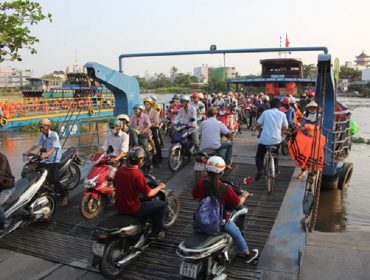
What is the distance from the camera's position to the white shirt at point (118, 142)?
21.9ft

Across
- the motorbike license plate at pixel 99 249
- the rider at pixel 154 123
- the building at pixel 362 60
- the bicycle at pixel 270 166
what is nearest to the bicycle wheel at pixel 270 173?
the bicycle at pixel 270 166

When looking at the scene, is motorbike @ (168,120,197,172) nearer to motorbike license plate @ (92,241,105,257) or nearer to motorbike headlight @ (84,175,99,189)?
motorbike headlight @ (84,175,99,189)

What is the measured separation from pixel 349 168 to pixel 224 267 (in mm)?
6115

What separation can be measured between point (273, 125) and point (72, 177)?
3772mm

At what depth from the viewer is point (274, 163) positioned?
6.91 metres

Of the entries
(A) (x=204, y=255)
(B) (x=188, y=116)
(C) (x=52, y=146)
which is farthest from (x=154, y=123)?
(A) (x=204, y=255)

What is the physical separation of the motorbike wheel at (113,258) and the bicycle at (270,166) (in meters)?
3.02

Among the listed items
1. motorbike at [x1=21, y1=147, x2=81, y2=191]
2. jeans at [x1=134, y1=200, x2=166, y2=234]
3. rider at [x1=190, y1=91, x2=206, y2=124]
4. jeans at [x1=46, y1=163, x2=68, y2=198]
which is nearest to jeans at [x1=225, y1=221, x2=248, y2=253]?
jeans at [x1=134, y1=200, x2=166, y2=234]

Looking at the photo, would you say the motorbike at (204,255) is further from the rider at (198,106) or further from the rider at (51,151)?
the rider at (198,106)


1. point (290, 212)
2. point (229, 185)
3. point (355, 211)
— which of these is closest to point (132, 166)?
point (229, 185)

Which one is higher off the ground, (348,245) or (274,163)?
(274,163)

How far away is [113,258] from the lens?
4.38m

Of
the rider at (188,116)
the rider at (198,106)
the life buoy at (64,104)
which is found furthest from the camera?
the life buoy at (64,104)

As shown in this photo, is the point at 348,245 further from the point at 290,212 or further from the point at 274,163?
the point at 274,163
